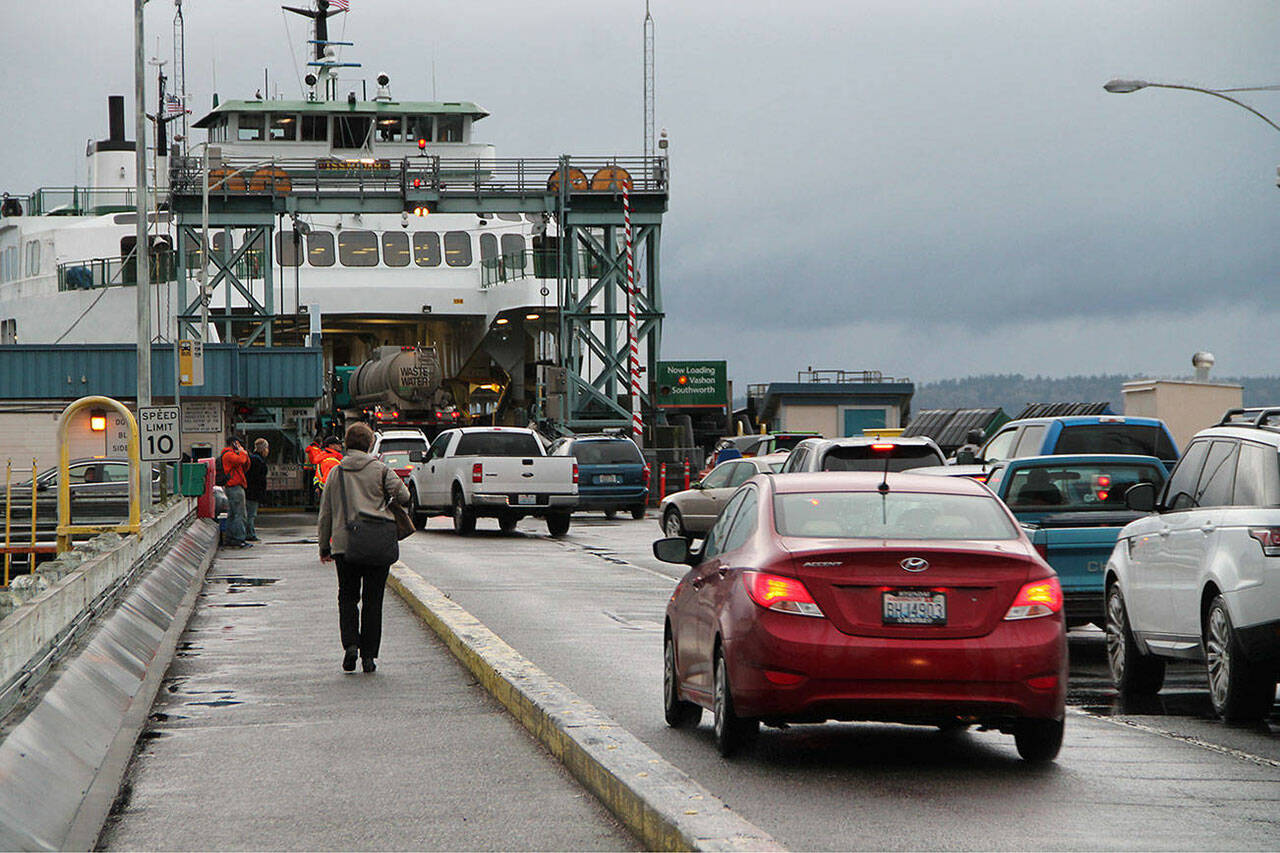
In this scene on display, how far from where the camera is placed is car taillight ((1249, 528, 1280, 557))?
10055 mm

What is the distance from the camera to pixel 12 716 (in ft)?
25.2

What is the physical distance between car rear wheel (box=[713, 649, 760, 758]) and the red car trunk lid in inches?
27.1

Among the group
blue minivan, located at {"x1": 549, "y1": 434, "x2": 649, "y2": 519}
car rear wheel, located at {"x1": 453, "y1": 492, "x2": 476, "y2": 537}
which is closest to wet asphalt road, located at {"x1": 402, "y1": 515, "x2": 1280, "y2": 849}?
car rear wheel, located at {"x1": 453, "y1": 492, "x2": 476, "y2": 537}

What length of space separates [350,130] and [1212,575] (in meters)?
59.9

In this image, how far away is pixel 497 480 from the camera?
31.7 metres

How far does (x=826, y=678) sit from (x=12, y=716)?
360cm

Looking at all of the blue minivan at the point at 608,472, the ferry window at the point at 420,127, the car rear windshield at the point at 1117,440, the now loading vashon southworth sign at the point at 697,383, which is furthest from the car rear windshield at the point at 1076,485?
the ferry window at the point at 420,127

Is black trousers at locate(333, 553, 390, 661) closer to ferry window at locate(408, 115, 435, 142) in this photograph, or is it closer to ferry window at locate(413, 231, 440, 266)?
ferry window at locate(413, 231, 440, 266)

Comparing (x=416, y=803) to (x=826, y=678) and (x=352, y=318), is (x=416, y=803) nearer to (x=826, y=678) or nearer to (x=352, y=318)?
(x=826, y=678)

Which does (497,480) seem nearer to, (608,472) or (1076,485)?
(608,472)

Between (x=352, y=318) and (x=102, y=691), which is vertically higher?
(x=352, y=318)

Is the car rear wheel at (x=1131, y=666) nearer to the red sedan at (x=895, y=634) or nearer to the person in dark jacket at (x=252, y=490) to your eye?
the red sedan at (x=895, y=634)

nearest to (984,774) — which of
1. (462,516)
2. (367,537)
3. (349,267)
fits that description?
(367,537)

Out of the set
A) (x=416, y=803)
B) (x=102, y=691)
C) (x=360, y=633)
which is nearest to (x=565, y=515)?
(x=360, y=633)
